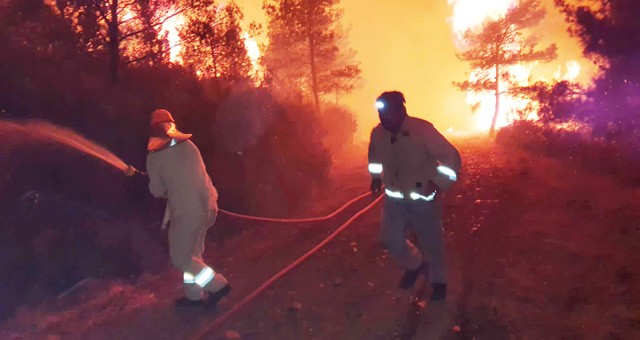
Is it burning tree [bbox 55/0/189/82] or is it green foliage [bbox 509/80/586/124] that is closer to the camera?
burning tree [bbox 55/0/189/82]

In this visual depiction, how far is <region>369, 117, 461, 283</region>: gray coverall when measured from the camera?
4570 millimetres

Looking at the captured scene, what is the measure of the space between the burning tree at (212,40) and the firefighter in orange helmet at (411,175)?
8186mm

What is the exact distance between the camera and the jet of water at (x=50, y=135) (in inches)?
250

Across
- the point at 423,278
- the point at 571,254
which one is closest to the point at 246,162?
the point at 423,278

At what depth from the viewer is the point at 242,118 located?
10727 mm

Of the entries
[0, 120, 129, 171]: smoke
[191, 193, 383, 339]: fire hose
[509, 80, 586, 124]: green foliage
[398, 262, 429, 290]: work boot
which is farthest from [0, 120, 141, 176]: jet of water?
[509, 80, 586, 124]: green foliage

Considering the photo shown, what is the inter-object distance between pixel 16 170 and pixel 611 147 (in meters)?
12.8

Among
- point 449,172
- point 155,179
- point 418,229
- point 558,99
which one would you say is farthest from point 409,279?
point 558,99

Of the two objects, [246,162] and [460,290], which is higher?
[246,162]

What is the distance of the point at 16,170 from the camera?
6.16m

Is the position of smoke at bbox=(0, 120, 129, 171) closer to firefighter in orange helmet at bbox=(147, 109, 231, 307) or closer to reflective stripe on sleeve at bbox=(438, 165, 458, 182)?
firefighter in orange helmet at bbox=(147, 109, 231, 307)

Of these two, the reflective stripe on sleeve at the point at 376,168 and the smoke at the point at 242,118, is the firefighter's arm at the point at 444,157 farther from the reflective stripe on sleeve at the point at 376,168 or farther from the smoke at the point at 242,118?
the smoke at the point at 242,118

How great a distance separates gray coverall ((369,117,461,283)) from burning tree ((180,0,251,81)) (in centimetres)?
823

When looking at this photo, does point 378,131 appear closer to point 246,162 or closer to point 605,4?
point 246,162
